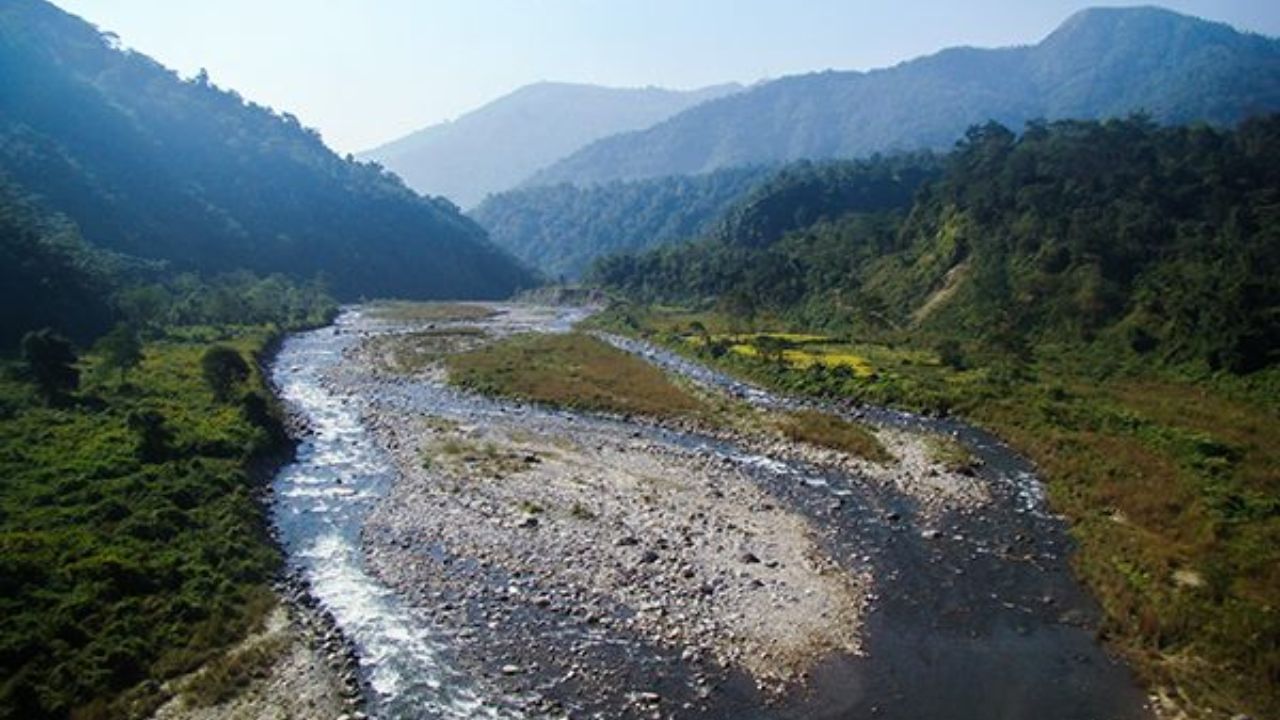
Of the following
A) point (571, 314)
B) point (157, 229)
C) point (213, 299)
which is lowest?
point (571, 314)

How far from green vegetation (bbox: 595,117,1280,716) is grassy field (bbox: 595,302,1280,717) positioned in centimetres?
11

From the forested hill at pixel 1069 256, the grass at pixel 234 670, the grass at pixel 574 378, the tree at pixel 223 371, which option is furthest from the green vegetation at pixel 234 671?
the forested hill at pixel 1069 256

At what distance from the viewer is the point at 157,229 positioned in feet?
463

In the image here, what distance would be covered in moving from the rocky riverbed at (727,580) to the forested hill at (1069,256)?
90.0 feet

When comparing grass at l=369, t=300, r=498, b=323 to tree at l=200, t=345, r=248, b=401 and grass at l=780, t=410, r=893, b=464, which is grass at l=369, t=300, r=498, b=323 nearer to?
tree at l=200, t=345, r=248, b=401

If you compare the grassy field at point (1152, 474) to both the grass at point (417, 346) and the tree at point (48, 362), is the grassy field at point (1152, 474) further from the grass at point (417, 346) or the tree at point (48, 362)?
the tree at point (48, 362)

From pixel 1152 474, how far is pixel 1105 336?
36320 mm

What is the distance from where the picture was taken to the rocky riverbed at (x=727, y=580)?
20.7 metres

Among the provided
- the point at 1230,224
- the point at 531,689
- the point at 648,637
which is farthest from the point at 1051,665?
the point at 1230,224

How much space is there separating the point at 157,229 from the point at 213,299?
53.5m

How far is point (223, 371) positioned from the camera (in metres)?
51.4

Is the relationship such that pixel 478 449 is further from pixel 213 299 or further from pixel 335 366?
pixel 213 299

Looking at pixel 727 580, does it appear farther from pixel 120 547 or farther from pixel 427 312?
pixel 427 312

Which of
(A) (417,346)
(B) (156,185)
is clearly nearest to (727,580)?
(A) (417,346)
